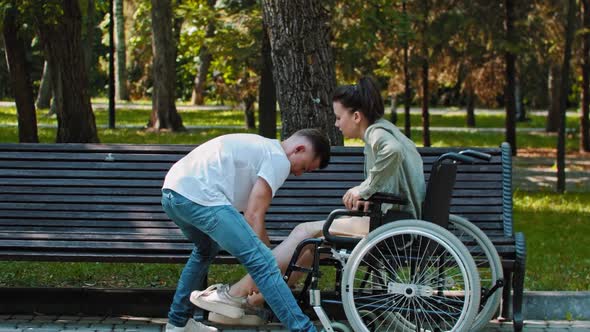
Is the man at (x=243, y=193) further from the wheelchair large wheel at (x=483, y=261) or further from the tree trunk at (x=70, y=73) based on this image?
the tree trunk at (x=70, y=73)

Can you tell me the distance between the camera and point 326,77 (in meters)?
9.02

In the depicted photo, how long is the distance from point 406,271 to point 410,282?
0.33ft

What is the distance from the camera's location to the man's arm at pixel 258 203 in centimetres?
571

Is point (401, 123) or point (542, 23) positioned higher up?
point (542, 23)

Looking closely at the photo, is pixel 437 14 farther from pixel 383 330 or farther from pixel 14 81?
pixel 383 330

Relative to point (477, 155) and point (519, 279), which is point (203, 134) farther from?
point (477, 155)

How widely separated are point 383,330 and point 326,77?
3234 mm

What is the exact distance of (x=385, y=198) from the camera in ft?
19.7

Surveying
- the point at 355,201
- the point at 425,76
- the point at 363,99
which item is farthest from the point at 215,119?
the point at 355,201

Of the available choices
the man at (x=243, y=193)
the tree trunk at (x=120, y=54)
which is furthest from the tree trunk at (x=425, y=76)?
the tree trunk at (x=120, y=54)

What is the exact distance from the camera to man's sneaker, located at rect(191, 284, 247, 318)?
604 centimetres

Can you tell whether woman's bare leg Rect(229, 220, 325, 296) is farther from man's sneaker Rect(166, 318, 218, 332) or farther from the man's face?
the man's face

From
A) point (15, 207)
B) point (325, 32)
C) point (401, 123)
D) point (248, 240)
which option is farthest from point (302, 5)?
point (401, 123)

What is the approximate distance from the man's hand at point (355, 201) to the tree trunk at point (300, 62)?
2.86m
